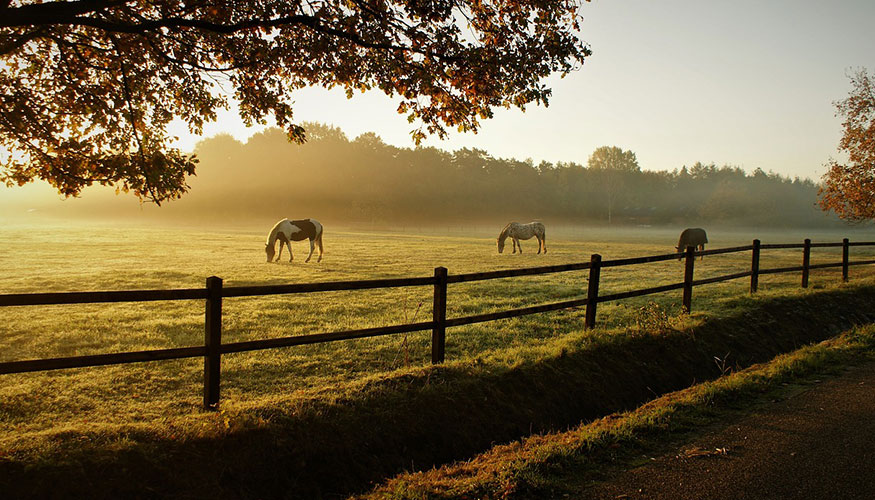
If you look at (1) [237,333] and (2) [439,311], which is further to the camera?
(1) [237,333]

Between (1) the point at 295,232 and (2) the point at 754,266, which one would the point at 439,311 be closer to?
(2) the point at 754,266

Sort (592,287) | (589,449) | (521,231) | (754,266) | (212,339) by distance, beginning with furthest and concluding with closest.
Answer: (521,231), (754,266), (592,287), (212,339), (589,449)

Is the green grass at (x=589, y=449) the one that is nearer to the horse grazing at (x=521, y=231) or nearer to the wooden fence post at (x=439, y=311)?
the wooden fence post at (x=439, y=311)

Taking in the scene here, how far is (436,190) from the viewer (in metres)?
101

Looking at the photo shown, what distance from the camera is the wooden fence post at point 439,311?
5.60m

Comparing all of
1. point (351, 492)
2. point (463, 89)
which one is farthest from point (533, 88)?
point (351, 492)

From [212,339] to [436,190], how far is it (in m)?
97.2

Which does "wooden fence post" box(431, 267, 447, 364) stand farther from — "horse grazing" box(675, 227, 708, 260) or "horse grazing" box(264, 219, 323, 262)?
"horse grazing" box(675, 227, 708, 260)

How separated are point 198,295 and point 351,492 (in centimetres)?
218

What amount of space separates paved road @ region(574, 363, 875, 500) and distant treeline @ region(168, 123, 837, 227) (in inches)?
2695

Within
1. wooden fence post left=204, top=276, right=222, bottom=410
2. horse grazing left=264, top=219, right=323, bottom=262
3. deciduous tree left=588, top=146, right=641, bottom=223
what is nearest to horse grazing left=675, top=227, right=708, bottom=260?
horse grazing left=264, top=219, right=323, bottom=262

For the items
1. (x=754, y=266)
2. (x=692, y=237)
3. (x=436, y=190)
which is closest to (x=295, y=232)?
(x=754, y=266)

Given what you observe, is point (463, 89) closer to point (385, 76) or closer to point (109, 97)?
point (385, 76)

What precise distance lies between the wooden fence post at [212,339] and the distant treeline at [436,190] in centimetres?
6772
